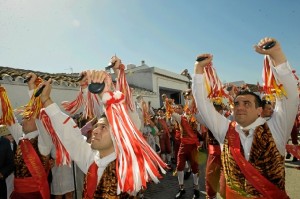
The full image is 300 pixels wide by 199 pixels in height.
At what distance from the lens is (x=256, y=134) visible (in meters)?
2.78

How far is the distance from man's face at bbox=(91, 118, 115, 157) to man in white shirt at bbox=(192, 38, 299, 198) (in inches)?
41.6

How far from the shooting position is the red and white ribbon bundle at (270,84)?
2.54m

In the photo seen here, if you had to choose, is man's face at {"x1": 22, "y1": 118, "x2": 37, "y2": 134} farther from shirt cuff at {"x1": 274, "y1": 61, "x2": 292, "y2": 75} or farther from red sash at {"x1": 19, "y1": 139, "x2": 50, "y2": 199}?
shirt cuff at {"x1": 274, "y1": 61, "x2": 292, "y2": 75}

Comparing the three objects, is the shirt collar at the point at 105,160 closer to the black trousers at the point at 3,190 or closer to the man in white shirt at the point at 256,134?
the man in white shirt at the point at 256,134

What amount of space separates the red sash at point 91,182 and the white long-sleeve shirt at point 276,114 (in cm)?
127

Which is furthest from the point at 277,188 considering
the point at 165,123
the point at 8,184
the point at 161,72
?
the point at 161,72

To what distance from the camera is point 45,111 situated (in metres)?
2.64

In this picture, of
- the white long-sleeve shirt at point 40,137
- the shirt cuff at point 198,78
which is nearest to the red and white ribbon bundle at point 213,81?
the shirt cuff at point 198,78

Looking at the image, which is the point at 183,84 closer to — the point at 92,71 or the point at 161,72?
the point at 161,72

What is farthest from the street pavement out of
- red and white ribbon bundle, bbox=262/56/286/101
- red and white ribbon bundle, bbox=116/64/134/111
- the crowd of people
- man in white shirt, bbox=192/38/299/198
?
red and white ribbon bundle, bbox=262/56/286/101

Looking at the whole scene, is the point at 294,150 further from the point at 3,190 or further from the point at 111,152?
the point at 3,190

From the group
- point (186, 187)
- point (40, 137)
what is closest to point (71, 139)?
point (40, 137)

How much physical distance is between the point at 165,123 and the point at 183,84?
1292 centimetres

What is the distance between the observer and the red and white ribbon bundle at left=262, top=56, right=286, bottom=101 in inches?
100.0
